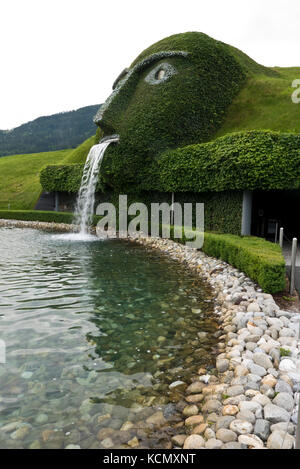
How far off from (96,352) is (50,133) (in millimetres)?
118237

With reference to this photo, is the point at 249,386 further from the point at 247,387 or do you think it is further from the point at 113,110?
the point at 113,110

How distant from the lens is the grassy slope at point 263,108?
2186 cm

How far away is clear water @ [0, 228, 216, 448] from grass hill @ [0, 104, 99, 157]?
322ft

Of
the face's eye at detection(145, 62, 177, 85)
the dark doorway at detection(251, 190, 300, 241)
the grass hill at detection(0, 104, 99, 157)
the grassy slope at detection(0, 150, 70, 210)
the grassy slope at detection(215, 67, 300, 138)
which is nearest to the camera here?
the dark doorway at detection(251, 190, 300, 241)

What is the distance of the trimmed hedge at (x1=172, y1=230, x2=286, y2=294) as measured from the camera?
7352 millimetres

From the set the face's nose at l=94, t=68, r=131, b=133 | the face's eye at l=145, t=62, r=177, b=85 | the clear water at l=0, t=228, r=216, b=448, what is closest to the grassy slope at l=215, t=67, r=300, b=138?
the face's eye at l=145, t=62, r=177, b=85

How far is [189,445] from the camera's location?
10.7 feet

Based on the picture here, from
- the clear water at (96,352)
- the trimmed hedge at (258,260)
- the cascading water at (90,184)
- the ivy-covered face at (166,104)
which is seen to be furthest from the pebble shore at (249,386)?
the cascading water at (90,184)

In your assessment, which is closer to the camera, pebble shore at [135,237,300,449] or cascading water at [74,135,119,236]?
pebble shore at [135,237,300,449]

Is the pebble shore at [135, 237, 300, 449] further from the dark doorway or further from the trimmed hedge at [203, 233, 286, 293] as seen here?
the dark doorway

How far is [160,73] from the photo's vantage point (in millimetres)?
24750

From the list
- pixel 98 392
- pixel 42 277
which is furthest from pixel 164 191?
pixel 98 392

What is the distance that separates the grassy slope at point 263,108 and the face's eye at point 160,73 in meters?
5.93

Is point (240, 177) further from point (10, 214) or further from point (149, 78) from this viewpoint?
point (10, 214)
